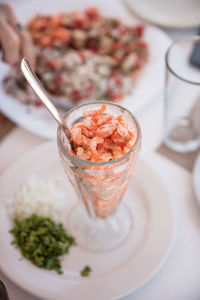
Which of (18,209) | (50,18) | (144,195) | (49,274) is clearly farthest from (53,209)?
(50,18)

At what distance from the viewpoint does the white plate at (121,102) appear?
1386 millimetres

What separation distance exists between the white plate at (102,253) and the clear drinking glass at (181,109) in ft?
0.77

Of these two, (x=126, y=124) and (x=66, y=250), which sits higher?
(x=126, y=124)

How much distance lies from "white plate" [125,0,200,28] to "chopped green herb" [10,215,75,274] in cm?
129

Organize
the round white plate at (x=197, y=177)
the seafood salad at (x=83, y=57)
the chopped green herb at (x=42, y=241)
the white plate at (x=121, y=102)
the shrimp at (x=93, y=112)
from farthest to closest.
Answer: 1. the seafood salad at (x=83, y=57)
2. the white plate at (x=121, y=102)
3. the round white plate at (x=197, y=177)
4. the chopped green herb at (x=42, y=241)
5. the shrimp at (x=93, y=112)

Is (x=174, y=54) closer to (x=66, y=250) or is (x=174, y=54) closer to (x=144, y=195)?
(x=144, y=195)

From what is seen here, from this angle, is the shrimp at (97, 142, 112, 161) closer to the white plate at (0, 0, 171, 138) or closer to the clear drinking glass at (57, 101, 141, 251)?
the clear drinking glass at (57, 101, 141, 251)

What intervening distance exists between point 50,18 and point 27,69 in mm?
1180

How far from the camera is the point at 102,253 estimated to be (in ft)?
3.53

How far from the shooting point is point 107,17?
71.9 inches

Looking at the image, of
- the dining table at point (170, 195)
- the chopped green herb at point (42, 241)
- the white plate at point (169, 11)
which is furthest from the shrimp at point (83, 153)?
the white plate at point (169, 11)

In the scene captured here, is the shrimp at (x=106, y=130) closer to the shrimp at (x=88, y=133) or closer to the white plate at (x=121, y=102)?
the shrimp at (x=88, y=133)

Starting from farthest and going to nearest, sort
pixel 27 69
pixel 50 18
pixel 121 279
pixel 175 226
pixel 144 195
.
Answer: pixel 50 18 → pixel 144 195 → pixel 175 226 → pixel 121 279 → pixel 27 69

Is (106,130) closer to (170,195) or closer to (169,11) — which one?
(170,195)
